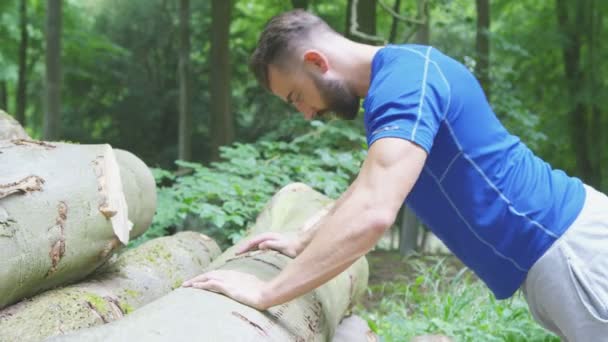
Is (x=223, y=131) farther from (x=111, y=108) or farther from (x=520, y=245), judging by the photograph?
(x=520, y=245)

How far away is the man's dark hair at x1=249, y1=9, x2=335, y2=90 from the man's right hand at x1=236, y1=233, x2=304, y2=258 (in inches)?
31.2

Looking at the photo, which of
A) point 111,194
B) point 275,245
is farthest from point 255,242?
point 111,194

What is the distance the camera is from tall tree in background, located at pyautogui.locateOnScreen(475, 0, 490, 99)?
33.0ft

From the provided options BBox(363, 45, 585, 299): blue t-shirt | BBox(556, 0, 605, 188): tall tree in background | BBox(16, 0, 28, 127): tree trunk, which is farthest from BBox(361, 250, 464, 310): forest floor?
BBox(16, 0, 28, 127): tree trunk

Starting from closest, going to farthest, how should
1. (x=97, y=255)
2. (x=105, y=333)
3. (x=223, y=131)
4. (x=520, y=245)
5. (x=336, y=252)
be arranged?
(x=105, y=333), (x=336, y=252), (x=520, y=245), (x=97, y=255), (x=223, y=131)

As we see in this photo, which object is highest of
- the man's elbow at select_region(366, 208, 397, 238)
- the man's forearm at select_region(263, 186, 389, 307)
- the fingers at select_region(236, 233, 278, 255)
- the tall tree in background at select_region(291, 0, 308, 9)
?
the man's elbow at select_region(366, 208, 397, 238)

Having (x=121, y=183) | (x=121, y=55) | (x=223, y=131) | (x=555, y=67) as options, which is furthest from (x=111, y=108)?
(x=121, y=183)

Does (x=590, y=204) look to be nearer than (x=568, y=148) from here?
Yes

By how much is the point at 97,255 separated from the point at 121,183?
0.40 meters

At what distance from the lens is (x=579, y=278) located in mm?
2025

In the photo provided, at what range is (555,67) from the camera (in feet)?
49.0

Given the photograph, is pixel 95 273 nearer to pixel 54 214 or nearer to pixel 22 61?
pixel 54 214

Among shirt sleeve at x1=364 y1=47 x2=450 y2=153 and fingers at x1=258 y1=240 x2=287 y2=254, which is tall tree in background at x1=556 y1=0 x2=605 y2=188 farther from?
shirt sleeve at x1=364 y1=47 x2=450 y2=153

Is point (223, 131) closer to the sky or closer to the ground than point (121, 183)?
closer to the ground
